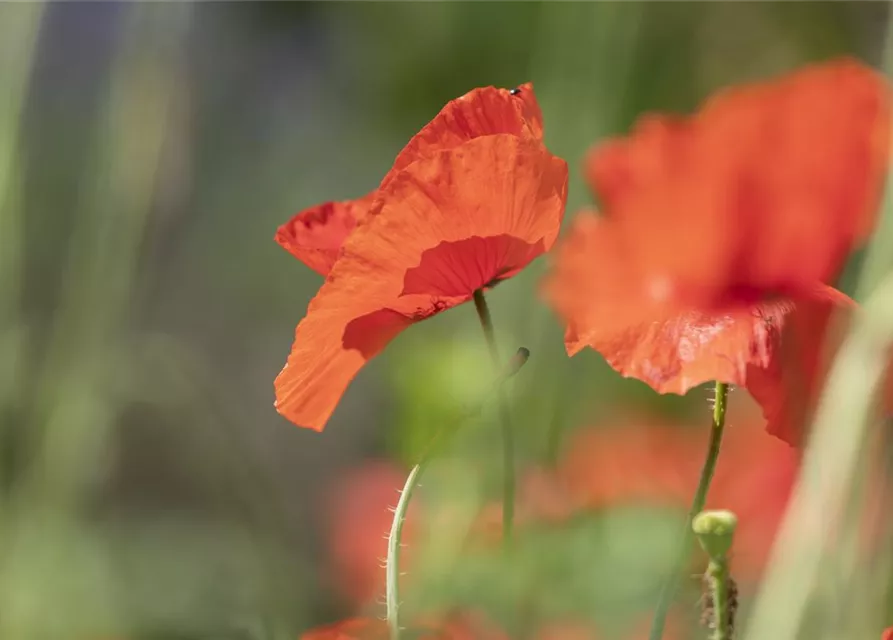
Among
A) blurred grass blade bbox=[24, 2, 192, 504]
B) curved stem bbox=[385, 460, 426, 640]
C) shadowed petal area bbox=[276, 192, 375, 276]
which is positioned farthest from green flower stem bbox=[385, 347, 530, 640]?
blurred grass blade bbox=[24, 2, 192, 504]

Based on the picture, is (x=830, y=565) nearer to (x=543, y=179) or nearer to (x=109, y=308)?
(x=543, y=179)

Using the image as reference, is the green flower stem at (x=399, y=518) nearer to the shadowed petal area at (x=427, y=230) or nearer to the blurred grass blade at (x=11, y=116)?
the shadowed petal area at (x=427, y=230)

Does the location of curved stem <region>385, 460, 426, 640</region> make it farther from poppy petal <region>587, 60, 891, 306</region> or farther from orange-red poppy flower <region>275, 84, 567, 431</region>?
poppy petal <region>587, 60, 891, 306</region>

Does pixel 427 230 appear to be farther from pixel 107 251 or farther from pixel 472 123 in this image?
pixel 107 251

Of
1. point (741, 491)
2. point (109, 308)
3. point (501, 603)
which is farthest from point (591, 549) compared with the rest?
point (109, 308)

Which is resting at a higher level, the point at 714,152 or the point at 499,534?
the point at 714,152

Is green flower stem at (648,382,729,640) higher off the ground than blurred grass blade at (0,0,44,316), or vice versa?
blurred grass blade at (0,0,44,316)

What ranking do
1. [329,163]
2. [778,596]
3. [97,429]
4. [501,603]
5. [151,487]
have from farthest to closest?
[329,163]
[151,487]
[97,429]
[501,603]
[778,596]

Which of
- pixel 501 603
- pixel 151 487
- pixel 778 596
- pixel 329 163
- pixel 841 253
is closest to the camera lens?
pixel 778 596
